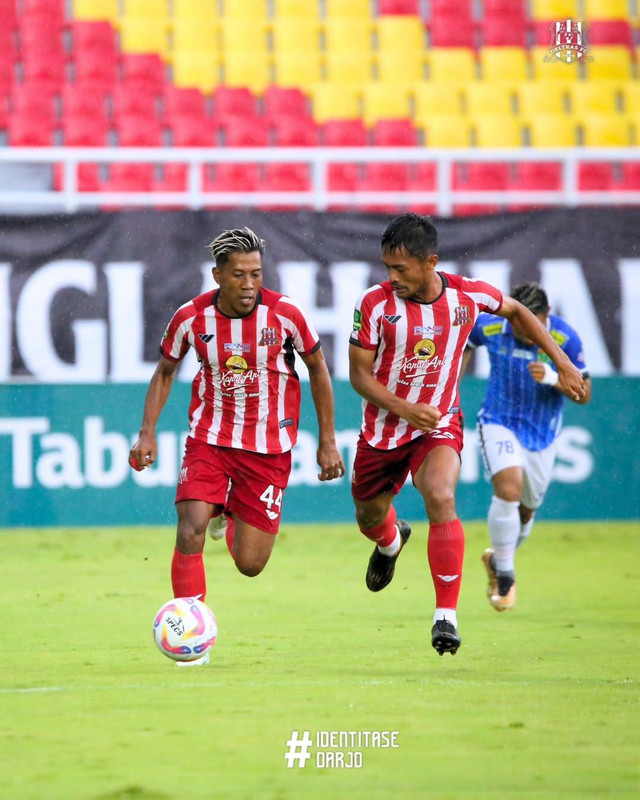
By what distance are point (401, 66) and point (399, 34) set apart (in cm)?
43

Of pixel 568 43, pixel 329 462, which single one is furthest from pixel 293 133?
pixel 329 462

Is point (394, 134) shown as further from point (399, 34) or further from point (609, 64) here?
point (609, 64)

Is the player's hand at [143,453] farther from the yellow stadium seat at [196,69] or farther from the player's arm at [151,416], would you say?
the yellow stadium seat at [196,69]

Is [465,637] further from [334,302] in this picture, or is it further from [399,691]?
[334,302]

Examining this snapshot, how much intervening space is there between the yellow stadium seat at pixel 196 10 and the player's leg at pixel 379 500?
1049 cm

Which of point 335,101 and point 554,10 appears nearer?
point 335,101

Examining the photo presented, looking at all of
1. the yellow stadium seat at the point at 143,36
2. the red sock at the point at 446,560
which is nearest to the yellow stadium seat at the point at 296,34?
the yellow stadium seat at the point at 143,36

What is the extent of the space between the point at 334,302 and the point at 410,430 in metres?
5.54

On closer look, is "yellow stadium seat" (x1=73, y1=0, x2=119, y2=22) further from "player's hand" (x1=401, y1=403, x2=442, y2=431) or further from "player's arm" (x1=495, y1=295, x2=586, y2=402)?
"player's hand" (x1=401, y1=403, x2=442, y2=431)

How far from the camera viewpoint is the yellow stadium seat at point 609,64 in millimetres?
17438

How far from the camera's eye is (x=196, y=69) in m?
16.8

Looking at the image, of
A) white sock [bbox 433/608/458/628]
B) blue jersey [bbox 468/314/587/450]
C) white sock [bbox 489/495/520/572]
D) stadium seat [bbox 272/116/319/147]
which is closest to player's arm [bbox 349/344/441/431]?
white sock [bbox 433/608/458/628]

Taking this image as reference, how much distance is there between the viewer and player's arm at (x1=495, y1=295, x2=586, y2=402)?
269 inches

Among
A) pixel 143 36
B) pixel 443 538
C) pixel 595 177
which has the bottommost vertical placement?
pixel 443 538
